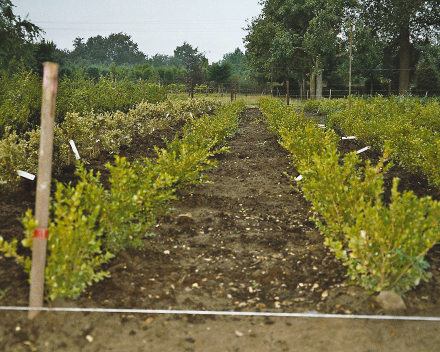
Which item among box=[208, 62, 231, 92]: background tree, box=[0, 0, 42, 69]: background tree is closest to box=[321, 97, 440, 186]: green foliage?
box=[0, 0, 42, 69]: background tree

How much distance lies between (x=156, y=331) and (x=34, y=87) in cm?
736

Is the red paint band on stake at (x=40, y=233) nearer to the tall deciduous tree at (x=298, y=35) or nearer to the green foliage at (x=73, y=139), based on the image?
the green foliage at (x=73, y=139)

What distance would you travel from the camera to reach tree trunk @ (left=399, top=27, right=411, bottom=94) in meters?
35.4

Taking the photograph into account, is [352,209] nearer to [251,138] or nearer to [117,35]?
[251,138]

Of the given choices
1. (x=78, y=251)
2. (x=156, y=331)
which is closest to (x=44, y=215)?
(x=78, y=251)

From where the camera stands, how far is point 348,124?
10547 millimetres

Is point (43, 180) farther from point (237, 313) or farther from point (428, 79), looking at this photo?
point (428, 79)

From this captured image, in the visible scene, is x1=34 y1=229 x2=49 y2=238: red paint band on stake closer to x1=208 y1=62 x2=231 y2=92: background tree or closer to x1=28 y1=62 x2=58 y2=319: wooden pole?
x1=28 y1=62 x2=58 y2=319: wooden pole

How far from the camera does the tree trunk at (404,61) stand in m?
35.4

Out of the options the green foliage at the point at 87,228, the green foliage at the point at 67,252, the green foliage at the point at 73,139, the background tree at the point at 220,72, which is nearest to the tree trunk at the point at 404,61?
the background tree at the point at 220,72

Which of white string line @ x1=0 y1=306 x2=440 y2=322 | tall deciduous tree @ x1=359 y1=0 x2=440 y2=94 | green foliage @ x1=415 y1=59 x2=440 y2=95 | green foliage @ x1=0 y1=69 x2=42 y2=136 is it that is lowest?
white string line @ x1=0 y1=306 x2=440 y2=322

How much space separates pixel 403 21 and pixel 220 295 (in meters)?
36.0

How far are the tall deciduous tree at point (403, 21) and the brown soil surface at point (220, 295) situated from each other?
3290 cm

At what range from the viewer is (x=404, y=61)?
117 feet
